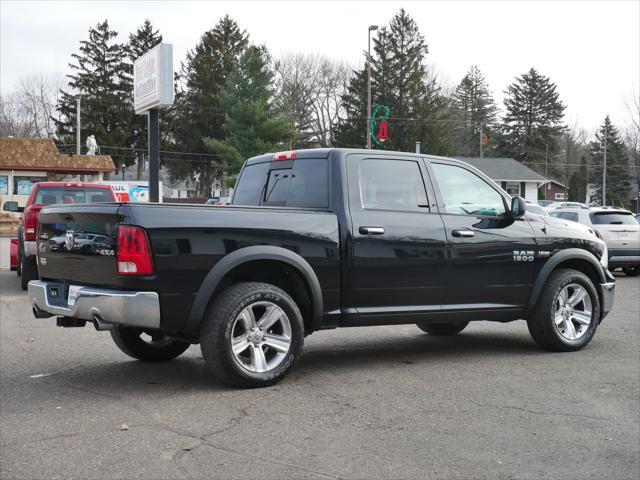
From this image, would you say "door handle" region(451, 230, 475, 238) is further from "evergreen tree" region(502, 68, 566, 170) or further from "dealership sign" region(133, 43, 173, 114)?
"evergreen tree" region(502, 68, 566, 170)

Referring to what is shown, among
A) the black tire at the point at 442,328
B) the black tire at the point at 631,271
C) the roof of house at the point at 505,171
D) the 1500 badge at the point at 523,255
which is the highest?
the roof of house at the point at 505,171

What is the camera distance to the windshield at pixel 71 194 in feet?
45.0

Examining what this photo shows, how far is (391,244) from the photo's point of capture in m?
6.68

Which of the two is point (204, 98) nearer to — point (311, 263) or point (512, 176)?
point (512, 176)

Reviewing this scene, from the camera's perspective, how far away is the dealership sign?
649 inches

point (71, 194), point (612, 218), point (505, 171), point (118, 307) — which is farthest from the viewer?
point (505, 171)

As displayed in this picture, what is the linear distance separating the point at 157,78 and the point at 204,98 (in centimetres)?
5381

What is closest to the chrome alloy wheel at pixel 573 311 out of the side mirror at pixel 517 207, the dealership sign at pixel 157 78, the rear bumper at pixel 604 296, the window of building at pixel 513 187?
the rear bumper at pixel 604 296

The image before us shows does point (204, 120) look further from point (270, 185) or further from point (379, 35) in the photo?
point (270, 185)

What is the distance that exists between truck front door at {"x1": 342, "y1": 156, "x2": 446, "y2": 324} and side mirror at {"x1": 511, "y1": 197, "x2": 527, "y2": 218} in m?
0.88

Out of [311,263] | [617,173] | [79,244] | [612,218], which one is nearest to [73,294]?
[79,244]

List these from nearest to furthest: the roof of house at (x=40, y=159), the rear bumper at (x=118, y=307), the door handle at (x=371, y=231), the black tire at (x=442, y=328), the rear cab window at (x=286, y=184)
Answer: the rear bumper at (x=118, y=307)
the door handle at (x=371, y=231)
the rear cab window at (x=286, y=184)
the black tire at (x=442, y=328)
the roof of house at (x=40, y=159)

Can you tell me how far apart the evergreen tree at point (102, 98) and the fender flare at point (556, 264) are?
6525 cm

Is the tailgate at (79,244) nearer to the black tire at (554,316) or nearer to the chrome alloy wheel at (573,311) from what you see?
the black tire at (554,316)
